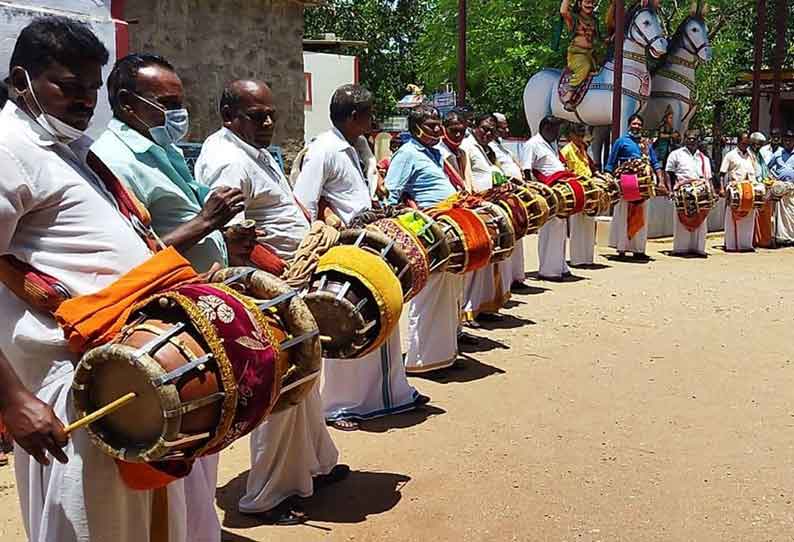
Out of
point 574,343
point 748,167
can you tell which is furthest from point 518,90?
point 574,343

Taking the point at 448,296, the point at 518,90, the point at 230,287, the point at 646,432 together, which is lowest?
the point at 646,432

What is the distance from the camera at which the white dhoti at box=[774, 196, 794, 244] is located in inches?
555

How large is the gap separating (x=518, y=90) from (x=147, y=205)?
2612 cm

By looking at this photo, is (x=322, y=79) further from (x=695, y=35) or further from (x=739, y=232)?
(x=739, y=232)

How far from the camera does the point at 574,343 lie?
7.35 meters

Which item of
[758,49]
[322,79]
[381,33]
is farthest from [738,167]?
[381,33]

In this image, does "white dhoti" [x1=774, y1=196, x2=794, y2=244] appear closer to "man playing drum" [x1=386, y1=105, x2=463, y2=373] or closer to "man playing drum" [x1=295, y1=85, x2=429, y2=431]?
"man playing drum" [x1=386, y1=105, x2=463, y2=373]

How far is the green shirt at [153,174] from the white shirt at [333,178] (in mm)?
1402

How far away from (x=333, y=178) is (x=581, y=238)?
746cm

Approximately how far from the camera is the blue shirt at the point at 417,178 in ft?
20.5

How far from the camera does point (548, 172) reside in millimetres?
10211

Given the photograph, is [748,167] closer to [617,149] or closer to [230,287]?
[617,149]

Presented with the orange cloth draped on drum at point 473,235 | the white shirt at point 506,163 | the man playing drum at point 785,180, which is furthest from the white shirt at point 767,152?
the orange cloth draped on drum at point 473,235

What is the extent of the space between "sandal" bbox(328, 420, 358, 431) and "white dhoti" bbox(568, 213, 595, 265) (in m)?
7.05
